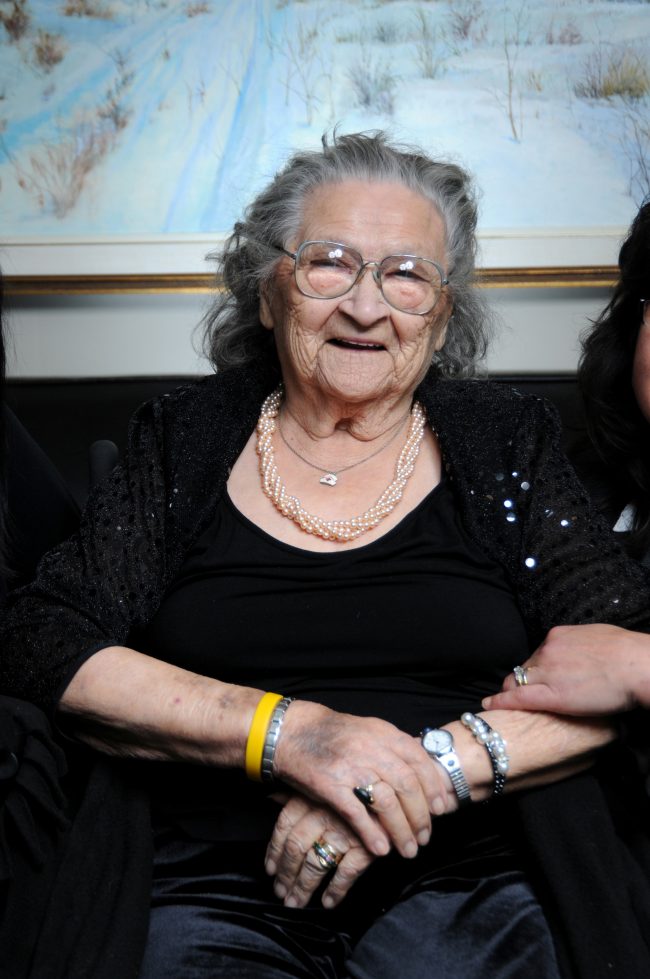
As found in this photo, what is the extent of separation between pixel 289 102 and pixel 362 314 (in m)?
0.98

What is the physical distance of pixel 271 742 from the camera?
1351mm

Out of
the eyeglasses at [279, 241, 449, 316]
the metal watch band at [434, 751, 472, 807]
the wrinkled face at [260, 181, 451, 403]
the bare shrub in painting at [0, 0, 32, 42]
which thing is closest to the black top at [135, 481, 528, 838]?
the metal watch band at [434, 751, 472, 807]

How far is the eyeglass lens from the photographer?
1.64 m

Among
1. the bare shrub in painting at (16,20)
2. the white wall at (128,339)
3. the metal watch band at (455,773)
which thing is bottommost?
the metal watch band at (455,773)

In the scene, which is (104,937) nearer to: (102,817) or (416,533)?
(102,817)

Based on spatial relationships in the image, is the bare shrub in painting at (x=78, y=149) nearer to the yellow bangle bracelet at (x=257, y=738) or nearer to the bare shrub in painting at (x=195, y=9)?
the bare shrub in painting at (x=195, y=9)

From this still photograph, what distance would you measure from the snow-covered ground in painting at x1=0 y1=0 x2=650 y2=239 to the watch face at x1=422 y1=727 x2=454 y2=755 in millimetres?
1339

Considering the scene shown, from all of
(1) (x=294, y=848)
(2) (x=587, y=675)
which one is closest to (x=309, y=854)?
(1) (x=294, y=848)

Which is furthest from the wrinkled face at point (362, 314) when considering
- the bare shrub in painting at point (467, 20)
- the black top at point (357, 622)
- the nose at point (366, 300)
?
the bare shrub in painting at point (467, 20)

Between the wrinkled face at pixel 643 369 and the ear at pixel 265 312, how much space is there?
607 millimetres

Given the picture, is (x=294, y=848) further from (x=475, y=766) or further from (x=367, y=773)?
(x=475, y=766)

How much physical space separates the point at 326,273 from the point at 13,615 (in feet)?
2.29

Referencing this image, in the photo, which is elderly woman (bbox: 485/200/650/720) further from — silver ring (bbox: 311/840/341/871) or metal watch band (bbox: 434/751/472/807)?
silver ring (bbox: 311/840/341/871)

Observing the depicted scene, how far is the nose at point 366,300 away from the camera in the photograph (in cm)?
162
